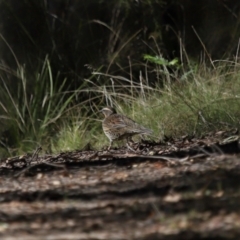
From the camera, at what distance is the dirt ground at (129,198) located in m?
4.17

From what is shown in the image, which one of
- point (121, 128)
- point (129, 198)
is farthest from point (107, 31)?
point (129, 198)

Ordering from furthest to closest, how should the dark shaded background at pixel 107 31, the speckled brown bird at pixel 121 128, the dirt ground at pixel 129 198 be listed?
1. the dark shaded background at pixel 107 31
2. the speckled brown bird at pixel 121 128
3. the dirt ground at pixel 129 198

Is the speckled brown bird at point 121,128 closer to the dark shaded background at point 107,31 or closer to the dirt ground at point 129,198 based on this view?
the dirt ground at point 129,198

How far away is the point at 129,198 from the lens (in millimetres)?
4988

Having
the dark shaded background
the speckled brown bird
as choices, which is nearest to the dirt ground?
the speckled brown bird

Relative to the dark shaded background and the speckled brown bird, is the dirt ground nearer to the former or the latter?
the speckled brown bird

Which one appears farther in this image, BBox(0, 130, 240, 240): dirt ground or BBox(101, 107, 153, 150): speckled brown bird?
BBox(101, 107, 153, 150): speckled brown bird

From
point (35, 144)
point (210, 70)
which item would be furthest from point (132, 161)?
point (35, 144)

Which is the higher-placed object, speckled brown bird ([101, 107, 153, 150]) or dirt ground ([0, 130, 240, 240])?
dirt ground ([0, 130, 240, 240])

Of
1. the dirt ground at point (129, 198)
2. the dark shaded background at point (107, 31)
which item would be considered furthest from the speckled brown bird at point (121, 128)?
the dark shaded background at point (107, 31)

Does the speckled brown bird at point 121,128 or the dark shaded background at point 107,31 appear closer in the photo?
the speckled brown bird at point 121,128

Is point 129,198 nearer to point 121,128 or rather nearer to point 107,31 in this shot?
point 121,128

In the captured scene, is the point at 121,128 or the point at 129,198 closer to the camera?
the point at 129,198

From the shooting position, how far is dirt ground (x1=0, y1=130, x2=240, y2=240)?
4.17 meters
